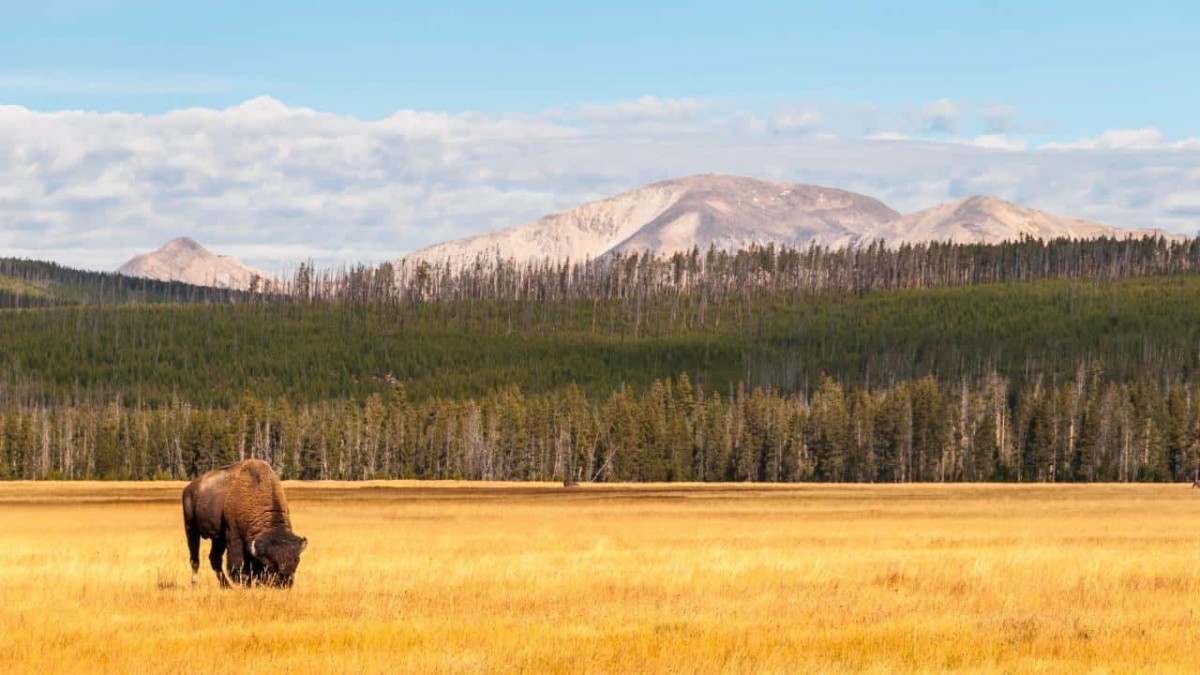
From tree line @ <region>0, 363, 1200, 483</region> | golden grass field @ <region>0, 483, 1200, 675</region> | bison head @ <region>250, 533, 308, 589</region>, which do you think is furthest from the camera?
tree line @ <region>0, 363, 1200, 483</region>

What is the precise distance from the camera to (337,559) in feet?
125

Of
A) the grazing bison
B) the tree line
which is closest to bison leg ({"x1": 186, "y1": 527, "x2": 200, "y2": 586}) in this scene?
the grazing bison

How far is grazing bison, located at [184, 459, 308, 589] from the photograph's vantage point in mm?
30891

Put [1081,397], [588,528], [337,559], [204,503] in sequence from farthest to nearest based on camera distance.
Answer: [1081,397] → [588,528] → [337,559] → [204,503]

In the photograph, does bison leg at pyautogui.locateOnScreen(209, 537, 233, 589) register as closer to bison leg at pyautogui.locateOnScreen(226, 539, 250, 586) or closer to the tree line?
bison leg at pyautogui.locateOnScreen(226, 539, 250, 586)

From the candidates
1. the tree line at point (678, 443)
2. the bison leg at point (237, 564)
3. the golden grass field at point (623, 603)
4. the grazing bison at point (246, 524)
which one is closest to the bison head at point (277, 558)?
the grazing bison at point (246, 524)

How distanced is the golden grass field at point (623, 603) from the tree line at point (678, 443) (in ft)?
353

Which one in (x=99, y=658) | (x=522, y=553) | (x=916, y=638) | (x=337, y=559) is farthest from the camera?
(x=522, y=553)

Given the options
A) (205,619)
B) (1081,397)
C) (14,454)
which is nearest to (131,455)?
(14,454)

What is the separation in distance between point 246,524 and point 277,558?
152 centimetres

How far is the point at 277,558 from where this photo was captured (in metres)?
30.8

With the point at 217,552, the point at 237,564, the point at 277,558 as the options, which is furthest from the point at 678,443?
the point at 277,558

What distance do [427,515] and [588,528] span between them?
45.6 feet

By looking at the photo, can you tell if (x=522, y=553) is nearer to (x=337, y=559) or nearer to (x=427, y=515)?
(x=337, y=559)
